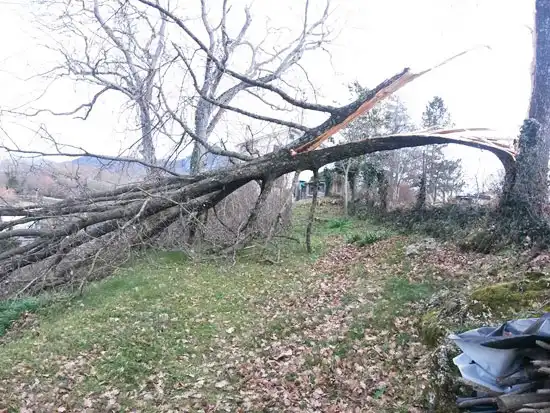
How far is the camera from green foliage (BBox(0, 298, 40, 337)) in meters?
7.62

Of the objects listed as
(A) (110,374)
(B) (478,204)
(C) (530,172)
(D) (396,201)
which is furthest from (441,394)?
(D) (396,201)

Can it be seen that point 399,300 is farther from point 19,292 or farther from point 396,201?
point 396,201

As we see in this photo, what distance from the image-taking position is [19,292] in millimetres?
8062

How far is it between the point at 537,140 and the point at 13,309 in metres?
9.89

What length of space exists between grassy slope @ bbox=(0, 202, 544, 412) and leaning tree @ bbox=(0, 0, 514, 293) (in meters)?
0.84

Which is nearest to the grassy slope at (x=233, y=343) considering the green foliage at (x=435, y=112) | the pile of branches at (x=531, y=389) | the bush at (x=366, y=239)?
the pile of branches at (x=531, y=389)

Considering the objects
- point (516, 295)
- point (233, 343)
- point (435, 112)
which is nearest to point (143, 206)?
point (233, 343)

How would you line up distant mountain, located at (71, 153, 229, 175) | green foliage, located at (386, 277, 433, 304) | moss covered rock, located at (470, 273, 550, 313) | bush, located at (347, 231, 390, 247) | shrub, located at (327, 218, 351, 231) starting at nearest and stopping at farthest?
moss covered rock, located at (470, 273, 550, 313) → green foliage, located at (386, 277, 433, 304) → distant mountain, located at (71, 153, 229, 175) → bush, located at (347, 231, 390, 247) → shrub, located at (327, 218, 351, 231)

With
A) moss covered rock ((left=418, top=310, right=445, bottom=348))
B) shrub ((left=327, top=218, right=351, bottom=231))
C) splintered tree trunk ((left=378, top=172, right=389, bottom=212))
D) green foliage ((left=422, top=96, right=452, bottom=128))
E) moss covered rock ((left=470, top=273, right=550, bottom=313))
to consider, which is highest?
green foliage ((left=422, top=96, right=452, bottom=128))

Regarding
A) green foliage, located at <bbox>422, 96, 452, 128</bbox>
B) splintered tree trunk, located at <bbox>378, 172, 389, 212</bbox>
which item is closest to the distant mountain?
splintered tree trunk, located at <bbox>378, 172, 389, 212</bbox>

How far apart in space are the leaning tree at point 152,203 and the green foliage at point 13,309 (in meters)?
0.25

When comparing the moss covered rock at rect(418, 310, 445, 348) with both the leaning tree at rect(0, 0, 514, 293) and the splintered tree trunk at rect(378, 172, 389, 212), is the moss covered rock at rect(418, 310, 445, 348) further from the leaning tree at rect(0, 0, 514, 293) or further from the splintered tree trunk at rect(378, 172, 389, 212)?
the splintered tree trunk at rect(378, 172, 389, 212)

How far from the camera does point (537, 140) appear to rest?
27.3 ft

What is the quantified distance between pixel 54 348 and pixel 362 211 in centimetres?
1535
